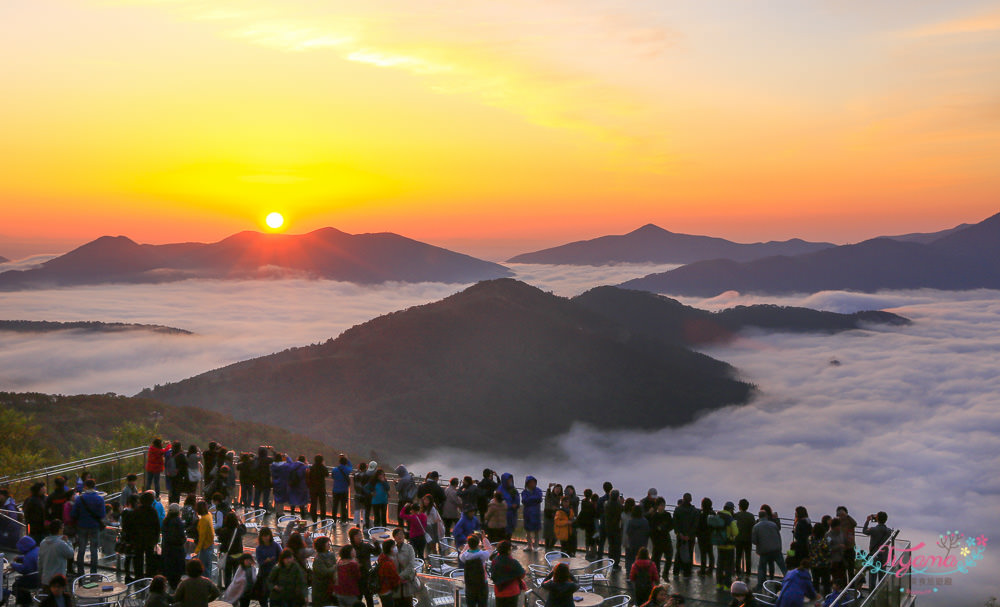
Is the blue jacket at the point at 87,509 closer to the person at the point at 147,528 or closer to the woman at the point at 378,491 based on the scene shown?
the person at the point at 147,528

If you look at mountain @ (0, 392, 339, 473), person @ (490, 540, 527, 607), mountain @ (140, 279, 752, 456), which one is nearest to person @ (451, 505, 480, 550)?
person @ (490, 540, 527, 607)

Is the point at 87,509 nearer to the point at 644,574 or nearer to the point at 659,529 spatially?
the point at 644,574

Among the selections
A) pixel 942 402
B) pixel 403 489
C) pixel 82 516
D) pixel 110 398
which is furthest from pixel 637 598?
pixel 942 402

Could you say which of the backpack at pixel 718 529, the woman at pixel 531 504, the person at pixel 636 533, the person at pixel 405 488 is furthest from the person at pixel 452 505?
the backpack at pixel 718 529

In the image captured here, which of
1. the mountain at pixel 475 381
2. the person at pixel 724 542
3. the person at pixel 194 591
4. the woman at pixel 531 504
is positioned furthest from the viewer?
the mountain at pixel 475 381

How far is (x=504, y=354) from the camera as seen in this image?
16662cm

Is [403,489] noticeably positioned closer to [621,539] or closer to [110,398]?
[621,539]

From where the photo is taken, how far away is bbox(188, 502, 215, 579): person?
10.5 meters

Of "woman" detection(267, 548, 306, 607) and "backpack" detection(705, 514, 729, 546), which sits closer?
"woman" detection(267, 548, 306, 607)

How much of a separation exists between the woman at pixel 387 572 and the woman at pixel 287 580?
0.86 meters

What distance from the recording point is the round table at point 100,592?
32.7ft

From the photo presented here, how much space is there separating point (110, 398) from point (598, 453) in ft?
280

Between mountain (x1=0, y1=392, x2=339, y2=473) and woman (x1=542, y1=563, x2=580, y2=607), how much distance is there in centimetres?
4365

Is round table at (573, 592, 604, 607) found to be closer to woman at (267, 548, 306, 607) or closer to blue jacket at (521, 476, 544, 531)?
woman at (267, 548, 306, 607)
